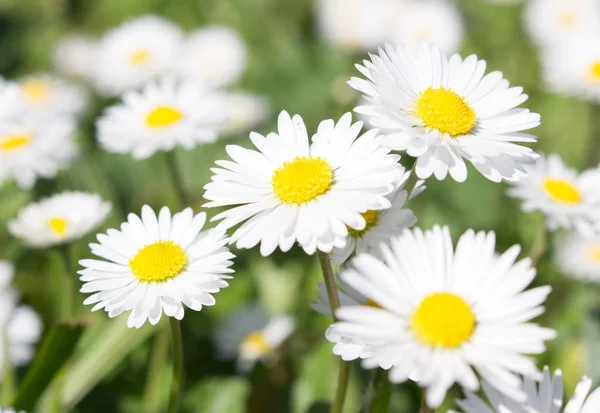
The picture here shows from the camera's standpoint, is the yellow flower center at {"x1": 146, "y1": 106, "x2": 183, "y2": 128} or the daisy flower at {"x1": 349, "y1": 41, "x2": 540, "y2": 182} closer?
the daisy flower at {"x1": 349, "y1": 41, "x2": 540, "y2": 182}

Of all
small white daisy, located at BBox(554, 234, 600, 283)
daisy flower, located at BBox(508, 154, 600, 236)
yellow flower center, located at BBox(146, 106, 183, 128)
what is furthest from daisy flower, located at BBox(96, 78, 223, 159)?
small white daisy, located at BBox(554, 234, 600, 283)

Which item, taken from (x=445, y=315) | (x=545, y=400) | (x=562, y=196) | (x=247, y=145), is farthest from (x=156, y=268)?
(x=247, y=145)

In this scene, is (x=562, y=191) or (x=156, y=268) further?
(x=562, y=191)

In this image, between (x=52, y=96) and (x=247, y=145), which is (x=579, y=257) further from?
(x=52, y=96)

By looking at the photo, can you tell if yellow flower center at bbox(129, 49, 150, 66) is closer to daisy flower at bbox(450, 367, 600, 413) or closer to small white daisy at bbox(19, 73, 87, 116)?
small white daisy at bbox(19, 73, 87, 116)

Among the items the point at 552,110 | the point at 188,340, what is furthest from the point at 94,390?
the point at 552,110

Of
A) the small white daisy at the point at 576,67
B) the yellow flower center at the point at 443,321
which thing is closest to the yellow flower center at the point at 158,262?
the yellow flower center at the point at 443,321
